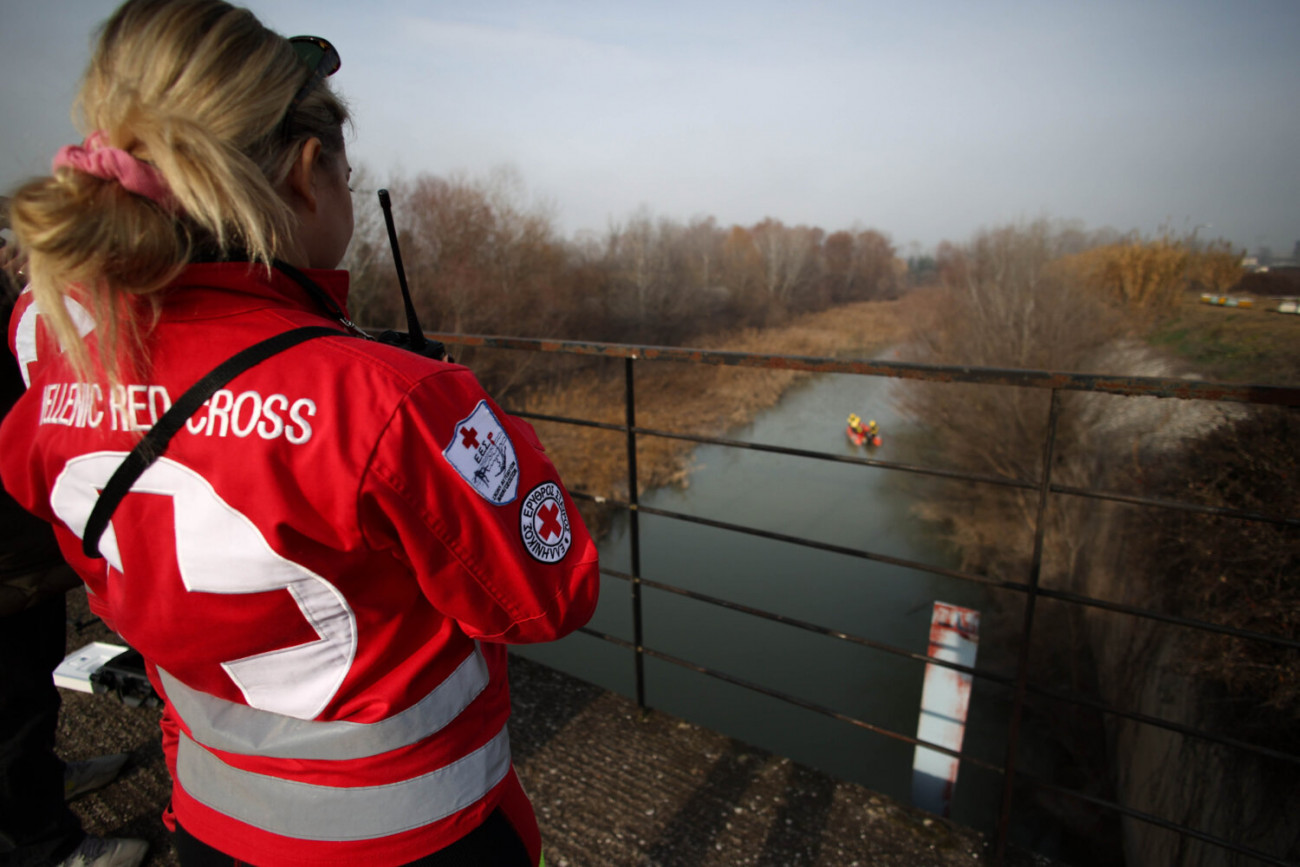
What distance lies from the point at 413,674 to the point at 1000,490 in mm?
16827

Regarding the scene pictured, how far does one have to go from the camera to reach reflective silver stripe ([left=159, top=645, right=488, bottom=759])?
69cm

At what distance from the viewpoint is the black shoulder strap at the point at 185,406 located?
1.91 feet

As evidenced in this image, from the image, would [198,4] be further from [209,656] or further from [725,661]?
[725,661]

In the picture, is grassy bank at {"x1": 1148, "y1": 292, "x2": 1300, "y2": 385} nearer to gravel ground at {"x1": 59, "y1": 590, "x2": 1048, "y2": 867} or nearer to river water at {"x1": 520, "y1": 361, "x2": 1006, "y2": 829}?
river water at {"x1": 520, "y1": 361, "x2": 1006, "y2": 829}

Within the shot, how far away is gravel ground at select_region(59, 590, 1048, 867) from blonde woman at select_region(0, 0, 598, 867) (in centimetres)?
109

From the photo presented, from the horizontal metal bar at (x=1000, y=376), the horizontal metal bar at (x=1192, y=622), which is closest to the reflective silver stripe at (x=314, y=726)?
the horizontal metal bar at (x=1000, y=376)

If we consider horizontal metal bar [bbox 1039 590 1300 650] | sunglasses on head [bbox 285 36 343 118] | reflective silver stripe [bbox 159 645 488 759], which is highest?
sunglasses on head [bbox 285 36 343 118]

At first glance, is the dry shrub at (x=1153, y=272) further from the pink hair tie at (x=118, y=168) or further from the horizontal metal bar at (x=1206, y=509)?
the pink hair tie at (x=118, y=168)

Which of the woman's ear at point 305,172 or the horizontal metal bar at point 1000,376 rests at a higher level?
the woman's ear at point 305,172

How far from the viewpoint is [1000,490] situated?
50.5 ft

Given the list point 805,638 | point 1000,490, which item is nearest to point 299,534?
point 805,638

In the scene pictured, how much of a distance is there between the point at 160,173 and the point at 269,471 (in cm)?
27

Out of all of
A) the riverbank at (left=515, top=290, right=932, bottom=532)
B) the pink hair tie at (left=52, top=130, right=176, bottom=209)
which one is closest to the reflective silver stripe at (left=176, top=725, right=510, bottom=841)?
the pink hair tie at (left=52, top=130, right=176, bottom=209)

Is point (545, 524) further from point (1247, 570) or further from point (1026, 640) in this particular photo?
point (1247, 570)
